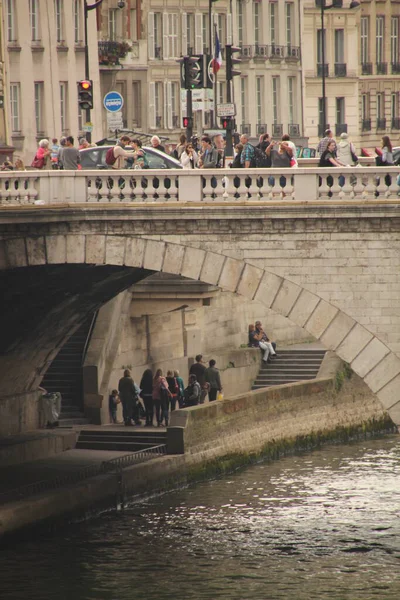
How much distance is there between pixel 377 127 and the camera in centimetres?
9919

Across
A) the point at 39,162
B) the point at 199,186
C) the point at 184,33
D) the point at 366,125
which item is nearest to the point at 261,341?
the point at 39,162

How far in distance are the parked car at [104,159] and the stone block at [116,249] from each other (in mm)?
3333

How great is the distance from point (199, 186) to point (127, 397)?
14.7m

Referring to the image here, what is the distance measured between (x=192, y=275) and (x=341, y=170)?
3.22 m

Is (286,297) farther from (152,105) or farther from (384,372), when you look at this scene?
(152,105)

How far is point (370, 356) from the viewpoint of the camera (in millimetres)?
38875

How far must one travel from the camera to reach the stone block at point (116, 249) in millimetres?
40219

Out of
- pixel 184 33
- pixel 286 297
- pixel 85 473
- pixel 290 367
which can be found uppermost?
pixel 184 33

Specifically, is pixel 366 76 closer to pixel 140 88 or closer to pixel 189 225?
pixel 140 88

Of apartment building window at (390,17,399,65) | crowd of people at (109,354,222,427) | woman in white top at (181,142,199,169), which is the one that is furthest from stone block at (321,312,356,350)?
apartment building window at (390,17,399,65)

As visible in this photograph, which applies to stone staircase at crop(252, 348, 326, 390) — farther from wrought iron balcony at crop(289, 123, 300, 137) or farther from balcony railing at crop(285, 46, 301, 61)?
balcony railing at crop(285, 46, 301, 61)

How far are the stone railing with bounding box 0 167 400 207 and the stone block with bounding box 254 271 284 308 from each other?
132 centimetres

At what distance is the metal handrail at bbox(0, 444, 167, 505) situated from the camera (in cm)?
4478

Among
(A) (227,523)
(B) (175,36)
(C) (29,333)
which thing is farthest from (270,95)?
(A) (227,523)
